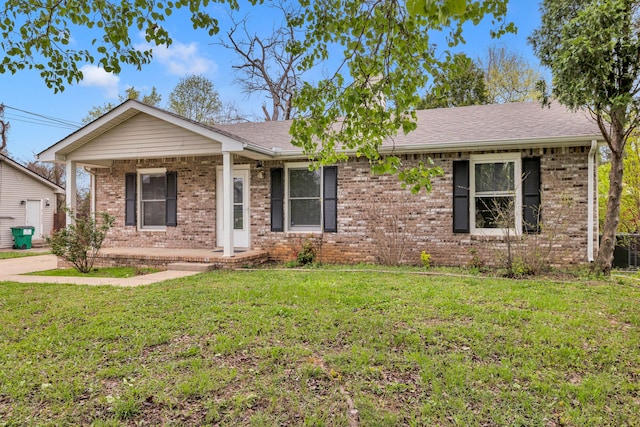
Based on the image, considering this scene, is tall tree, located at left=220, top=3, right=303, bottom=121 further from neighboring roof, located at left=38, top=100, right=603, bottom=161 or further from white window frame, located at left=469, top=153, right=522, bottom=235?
white window frame, located at left=469, top=153, right=522, bottom=235

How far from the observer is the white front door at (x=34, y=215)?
59.3ft

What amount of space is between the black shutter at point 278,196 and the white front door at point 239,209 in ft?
2.58

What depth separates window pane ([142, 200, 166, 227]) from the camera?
10.9 metres

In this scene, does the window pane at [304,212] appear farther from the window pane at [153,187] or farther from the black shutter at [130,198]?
the black shutter at [130,198]

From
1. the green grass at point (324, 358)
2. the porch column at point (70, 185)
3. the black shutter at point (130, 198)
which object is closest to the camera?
the green grass at point (324, 358)

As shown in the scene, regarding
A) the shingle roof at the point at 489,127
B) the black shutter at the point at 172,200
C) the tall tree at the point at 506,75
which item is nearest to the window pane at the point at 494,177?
the shingle roof at the point at 489,127

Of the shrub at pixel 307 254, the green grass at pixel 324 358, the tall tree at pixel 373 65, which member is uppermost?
the tall tree at pixel 373 65

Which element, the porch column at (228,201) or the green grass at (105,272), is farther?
the porch column at (228,201)

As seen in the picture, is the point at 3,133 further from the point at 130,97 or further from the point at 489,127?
the point at 489,127

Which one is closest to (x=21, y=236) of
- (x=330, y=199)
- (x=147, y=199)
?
(x=147, y=199)

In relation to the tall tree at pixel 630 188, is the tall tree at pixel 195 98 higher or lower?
higher

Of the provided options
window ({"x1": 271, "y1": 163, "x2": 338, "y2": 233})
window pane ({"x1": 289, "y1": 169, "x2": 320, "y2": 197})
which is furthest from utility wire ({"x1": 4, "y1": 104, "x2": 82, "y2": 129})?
window pane ({"x1": 289, "y1": 169, "x2": 320, "y2": 197})

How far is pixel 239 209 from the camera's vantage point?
10188 mm

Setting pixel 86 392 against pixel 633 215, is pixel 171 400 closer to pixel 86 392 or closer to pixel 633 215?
pixel 86 392
